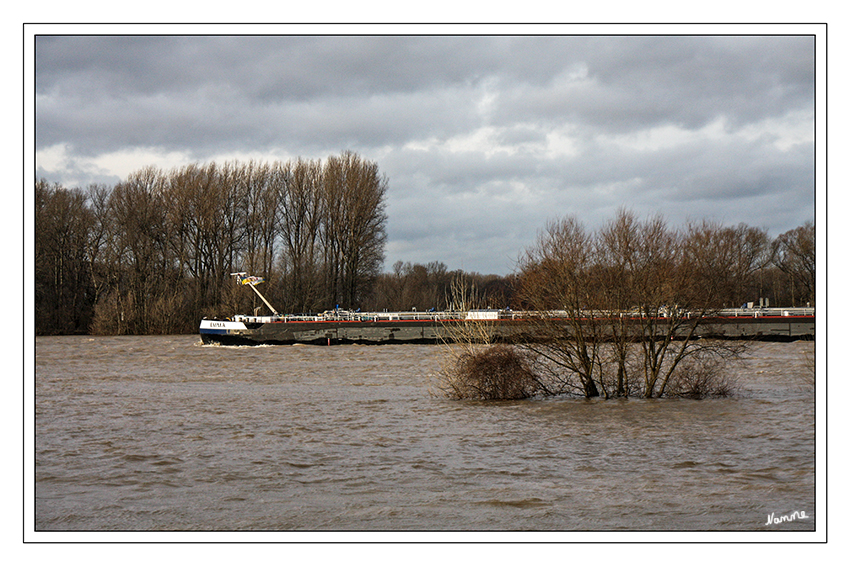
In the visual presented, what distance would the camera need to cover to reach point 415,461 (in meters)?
13.1

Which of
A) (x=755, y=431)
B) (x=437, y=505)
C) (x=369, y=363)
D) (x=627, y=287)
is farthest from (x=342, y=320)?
(x=437, y=505)

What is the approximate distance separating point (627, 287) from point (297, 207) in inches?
2352

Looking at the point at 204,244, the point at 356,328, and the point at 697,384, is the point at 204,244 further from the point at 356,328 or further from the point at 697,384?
the point at 697,384

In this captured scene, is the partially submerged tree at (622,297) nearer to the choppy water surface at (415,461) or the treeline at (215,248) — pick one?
the choppy water surface at (415,461)

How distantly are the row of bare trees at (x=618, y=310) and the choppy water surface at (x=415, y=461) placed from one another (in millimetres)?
902

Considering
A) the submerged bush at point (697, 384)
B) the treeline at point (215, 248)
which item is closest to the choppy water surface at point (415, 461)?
the submerged bush at point (697, 384)

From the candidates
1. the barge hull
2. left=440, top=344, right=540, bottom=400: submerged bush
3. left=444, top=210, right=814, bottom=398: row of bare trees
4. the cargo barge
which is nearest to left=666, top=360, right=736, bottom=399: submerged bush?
left=444, top=210, right=814, bottom=398: row of bare trees

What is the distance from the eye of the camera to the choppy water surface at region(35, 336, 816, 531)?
952cm

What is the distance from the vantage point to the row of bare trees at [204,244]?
68.8 metres

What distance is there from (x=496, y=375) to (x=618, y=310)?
3618 millimetres

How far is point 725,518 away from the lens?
29.3 ft

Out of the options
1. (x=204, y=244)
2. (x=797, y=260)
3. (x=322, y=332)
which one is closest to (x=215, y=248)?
(x=204, y=244)
